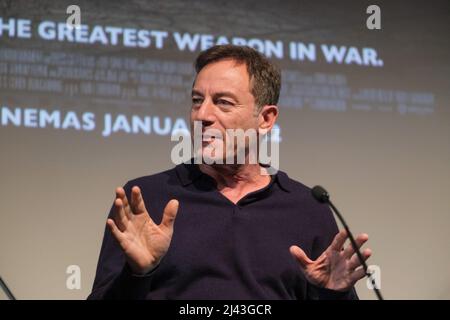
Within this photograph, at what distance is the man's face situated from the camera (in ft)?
7.03

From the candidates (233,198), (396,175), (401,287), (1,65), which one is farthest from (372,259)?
(1,65)

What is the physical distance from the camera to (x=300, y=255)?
187 cm

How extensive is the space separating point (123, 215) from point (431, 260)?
2441mm

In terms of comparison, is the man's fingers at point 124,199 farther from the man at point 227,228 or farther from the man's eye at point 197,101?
the man's eye at point 197,101

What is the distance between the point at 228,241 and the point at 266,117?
466 mm

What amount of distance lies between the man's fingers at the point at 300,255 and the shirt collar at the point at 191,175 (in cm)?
39

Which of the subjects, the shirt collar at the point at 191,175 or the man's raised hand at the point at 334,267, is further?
the shirt collar at the point at 191,175

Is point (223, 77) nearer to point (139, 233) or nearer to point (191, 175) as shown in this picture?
point (191, 175)

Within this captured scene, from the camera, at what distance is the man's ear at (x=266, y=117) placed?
229 centimetres

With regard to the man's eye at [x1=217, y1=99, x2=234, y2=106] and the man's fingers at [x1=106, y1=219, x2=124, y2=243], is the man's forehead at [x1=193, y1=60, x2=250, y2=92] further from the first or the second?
the man's fingers at [x1=106, y1=219, x2=124, y2=243]

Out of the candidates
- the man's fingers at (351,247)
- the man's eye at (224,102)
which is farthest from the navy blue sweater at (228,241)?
the man's eye at (224,102)

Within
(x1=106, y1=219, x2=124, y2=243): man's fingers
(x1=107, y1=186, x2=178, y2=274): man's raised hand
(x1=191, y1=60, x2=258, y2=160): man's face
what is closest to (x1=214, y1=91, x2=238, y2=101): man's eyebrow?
(x1=191, y1=60, x2=258, y2=160): man's face

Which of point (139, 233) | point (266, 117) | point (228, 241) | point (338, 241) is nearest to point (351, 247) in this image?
point (338, 241)

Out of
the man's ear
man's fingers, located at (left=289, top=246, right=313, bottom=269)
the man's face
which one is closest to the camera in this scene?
man's fingers, located at (left=289, top=246, right=313, bottom=269)
